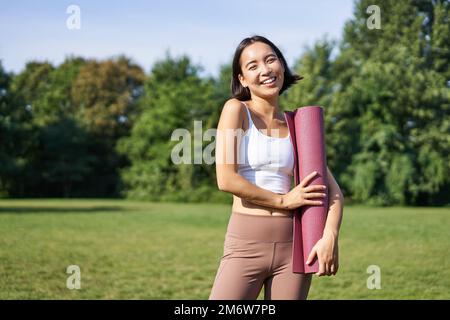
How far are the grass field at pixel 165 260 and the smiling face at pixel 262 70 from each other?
516 cm

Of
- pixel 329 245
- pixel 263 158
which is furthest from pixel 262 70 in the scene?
pixel 329 245

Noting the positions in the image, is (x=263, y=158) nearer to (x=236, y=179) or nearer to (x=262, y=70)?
(x=236, y=179)

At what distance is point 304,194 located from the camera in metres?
2.11

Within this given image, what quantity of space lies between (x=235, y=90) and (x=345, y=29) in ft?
111

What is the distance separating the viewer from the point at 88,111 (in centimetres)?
4688

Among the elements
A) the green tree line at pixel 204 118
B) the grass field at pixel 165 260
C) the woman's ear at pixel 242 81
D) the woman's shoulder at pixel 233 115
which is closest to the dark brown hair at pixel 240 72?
the woman's ear at pixel 242 81

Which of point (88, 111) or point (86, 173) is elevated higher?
point (88, 111)

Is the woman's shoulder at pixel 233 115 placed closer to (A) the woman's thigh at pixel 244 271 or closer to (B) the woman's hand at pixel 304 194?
(B) the woman's hand at pixel 304 194

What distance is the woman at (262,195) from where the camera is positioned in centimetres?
214

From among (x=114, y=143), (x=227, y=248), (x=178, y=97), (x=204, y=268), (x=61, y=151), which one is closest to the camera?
(x=227, y=248)

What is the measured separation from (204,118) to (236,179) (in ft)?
120
